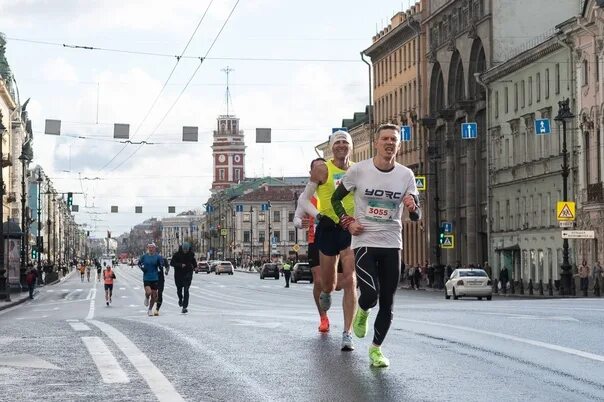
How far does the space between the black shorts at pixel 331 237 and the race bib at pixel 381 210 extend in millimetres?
2525

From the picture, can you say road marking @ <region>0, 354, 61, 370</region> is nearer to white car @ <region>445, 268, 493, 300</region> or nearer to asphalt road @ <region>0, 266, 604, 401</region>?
asphalt road @ <region>0, 266, 604, 401</region>

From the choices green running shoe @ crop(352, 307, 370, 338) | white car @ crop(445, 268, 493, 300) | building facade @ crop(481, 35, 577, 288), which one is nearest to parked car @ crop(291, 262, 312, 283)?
building facade @ crop(481, 35, 577, 288)

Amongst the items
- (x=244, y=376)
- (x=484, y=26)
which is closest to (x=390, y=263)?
(x=244, y=376)

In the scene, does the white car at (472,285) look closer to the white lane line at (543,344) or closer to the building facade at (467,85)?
the building facade at (467,85)

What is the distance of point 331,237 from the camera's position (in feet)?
50.5

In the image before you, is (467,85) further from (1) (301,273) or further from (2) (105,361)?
(2) (105,361)

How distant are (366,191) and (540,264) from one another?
6468 centimetres

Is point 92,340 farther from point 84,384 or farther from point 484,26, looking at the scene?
point 484,26

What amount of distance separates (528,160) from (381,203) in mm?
67211

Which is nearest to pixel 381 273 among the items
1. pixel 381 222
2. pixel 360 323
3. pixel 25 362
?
pixel 381 222

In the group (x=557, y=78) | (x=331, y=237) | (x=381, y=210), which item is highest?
(x=557, y=78)

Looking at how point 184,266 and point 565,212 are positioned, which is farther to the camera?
point 565,212

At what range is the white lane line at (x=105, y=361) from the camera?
1136cm

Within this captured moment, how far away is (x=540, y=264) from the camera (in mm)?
76375
